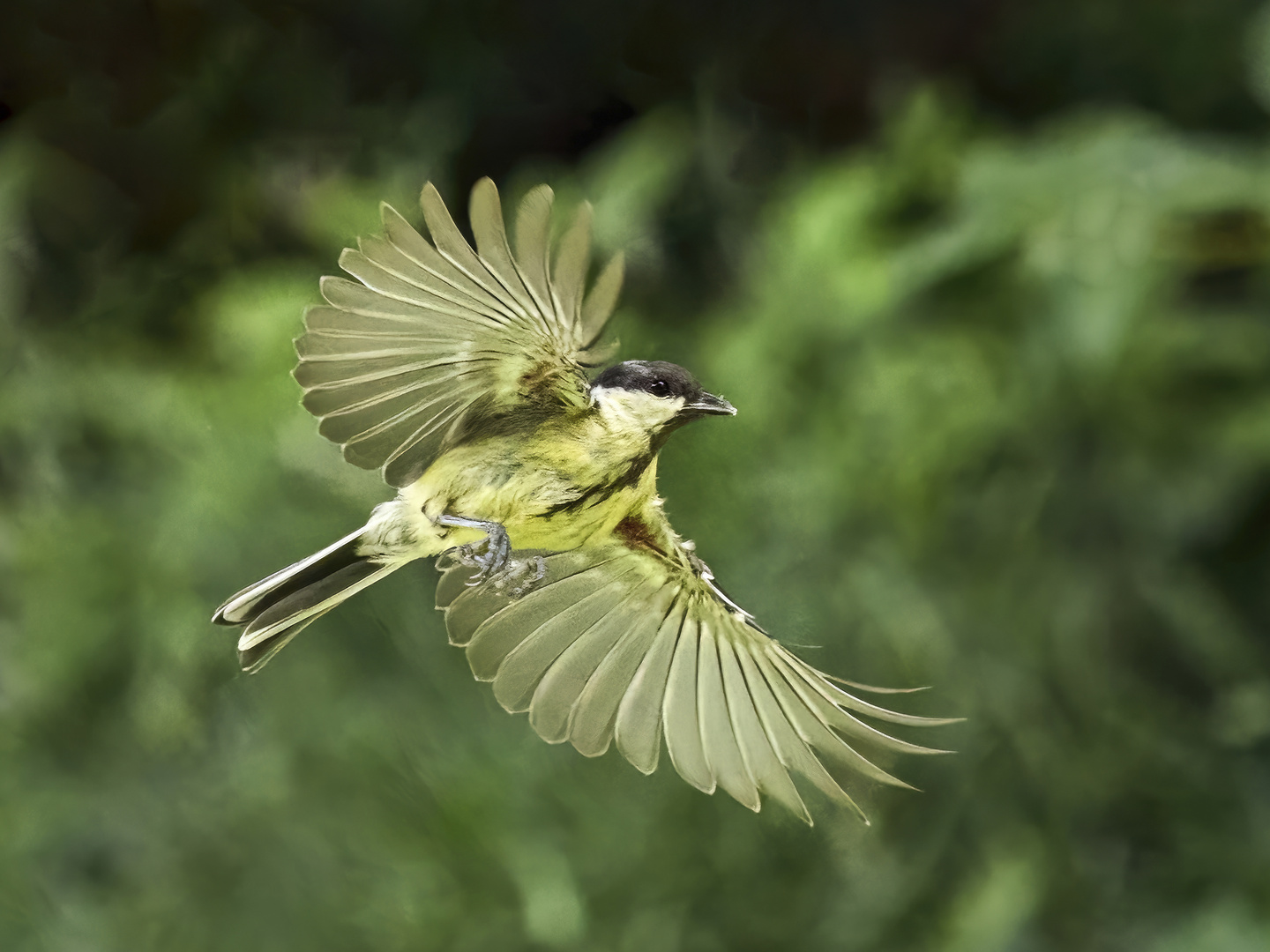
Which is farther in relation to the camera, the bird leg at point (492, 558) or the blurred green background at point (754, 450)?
the blurred green background at point (754, 450)

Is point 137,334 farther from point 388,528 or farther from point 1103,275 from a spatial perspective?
point 1103,275

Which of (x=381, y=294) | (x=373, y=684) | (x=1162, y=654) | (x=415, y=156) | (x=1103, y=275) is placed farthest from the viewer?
(x=1162, y=654)

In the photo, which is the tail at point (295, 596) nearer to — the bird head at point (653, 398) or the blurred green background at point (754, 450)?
the bird head at point (653, 398)

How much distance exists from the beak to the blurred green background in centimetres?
28

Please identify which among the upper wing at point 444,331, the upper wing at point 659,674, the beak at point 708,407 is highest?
the upper wing at point 444,331

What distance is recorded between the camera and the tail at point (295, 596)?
0.76 ft

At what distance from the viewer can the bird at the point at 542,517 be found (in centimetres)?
21

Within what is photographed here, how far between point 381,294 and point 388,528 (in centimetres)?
5

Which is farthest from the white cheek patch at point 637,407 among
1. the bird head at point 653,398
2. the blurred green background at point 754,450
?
the blurred green background at point 754,450

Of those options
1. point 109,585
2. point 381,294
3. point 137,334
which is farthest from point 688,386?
point 109,585

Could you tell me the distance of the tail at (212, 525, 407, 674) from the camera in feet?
0.76

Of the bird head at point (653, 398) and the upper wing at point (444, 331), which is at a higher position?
the upper wing at point (444, 331)

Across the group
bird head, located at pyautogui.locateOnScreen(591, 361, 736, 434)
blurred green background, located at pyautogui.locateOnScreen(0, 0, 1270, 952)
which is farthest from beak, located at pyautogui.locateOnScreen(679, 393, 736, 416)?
blurred green background, located at pyautogui.locateOnScreen(0, 0, 1270, 952)

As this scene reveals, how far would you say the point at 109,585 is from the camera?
2.76ft
